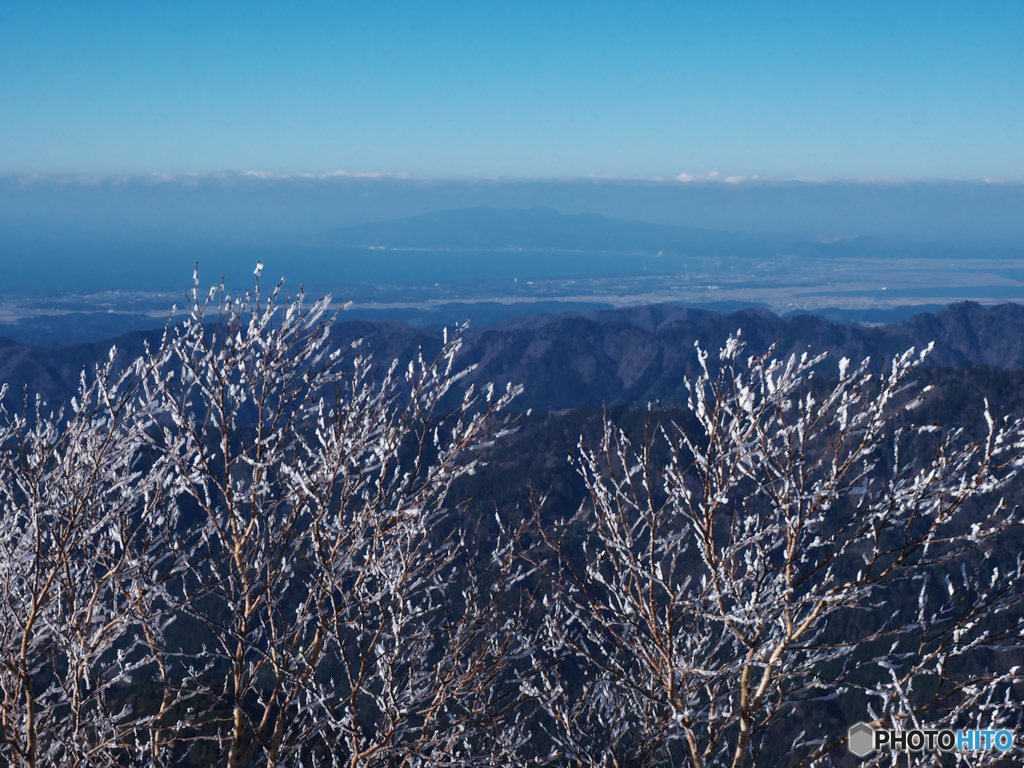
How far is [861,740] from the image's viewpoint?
6.79 metres

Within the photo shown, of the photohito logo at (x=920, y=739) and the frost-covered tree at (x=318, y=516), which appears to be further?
the photohito logo at (x=920, y=739)

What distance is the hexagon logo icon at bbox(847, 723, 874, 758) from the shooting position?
632 cm

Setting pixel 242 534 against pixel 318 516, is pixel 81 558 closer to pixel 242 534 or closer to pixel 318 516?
pixel 242 534

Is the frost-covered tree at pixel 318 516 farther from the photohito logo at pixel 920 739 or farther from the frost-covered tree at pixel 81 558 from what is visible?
the photohito logo at pixel 920 739

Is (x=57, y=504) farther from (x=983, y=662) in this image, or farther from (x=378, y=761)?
(x=983, y=662)

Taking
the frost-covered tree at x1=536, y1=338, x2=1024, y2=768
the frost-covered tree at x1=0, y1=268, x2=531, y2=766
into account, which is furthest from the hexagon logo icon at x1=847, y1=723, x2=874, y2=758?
the frost-covered tree at x1=0, y1=268, x2=531, y2=766

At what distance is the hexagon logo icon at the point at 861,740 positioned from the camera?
20.7 ft

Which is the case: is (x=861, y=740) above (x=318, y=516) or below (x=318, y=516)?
below

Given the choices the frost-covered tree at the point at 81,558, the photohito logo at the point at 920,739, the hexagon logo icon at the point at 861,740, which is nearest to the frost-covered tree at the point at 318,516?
the frost-covered tree at the point at 81,558

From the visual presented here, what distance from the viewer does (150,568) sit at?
633cm

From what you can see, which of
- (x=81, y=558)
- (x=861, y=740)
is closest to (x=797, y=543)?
(x=861, y=740)

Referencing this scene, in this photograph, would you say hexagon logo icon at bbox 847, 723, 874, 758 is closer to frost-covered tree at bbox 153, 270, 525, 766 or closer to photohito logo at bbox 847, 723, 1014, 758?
photohito logo at bbox 847, 723, 1014, 758

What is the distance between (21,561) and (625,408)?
119240 mm

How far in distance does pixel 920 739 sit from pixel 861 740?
49 centimetres
